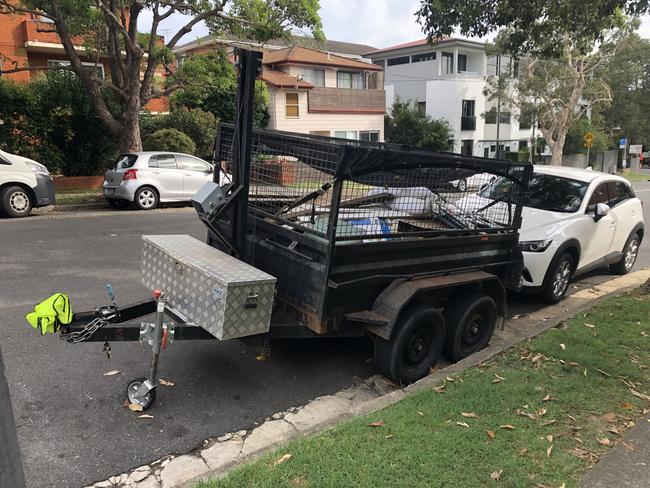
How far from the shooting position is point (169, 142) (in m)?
18.5

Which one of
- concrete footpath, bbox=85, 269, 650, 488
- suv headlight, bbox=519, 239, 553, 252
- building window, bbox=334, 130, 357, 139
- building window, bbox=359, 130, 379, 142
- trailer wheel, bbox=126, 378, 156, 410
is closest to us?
concrete footpath, bbox=85, 269, 650, 488

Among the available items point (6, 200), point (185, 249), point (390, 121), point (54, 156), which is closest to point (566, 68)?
point (390, 121)

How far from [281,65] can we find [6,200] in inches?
928

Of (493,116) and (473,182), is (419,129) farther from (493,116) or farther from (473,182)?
(473,182)

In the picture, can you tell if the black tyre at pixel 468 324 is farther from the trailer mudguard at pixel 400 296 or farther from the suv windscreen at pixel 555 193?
the suv windscreen at pixel 555 193

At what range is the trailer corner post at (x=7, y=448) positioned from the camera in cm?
180

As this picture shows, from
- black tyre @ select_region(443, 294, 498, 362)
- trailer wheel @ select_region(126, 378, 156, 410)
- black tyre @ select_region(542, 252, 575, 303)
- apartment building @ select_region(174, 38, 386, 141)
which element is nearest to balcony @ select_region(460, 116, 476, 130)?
apartment building @ select_region(174, 38, 386, 141)

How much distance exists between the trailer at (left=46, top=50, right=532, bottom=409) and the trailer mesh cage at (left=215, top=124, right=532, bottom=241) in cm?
1

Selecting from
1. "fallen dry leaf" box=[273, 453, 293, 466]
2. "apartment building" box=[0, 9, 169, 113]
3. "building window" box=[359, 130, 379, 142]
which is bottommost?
"fallen dry leaf" box=[273, 453, 293, 466]

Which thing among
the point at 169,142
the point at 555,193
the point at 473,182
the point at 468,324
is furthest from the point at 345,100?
the point at 468,324

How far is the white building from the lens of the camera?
129 ft

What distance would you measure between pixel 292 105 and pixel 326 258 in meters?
28.3

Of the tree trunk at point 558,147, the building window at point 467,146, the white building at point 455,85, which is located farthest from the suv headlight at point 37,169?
the building window at point 467,146

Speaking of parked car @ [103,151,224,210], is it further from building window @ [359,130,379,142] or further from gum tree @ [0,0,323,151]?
building window @ [359,130,379,142]
